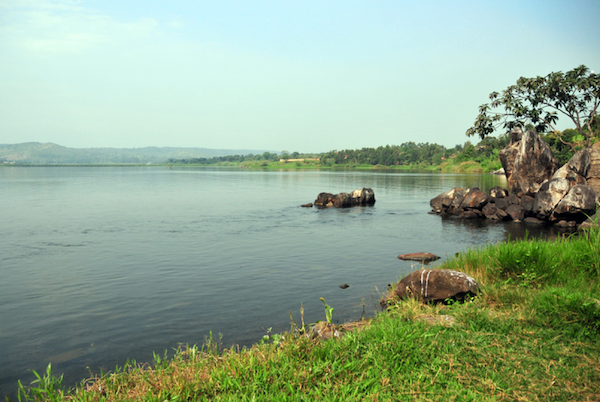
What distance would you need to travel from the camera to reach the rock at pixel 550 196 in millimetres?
34719

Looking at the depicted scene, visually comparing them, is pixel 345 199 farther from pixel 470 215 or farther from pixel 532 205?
pixel 532 205

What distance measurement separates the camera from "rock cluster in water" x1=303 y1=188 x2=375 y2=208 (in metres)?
50.3

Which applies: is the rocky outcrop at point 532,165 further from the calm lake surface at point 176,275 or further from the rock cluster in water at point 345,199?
the rock cluster in water at point 345,199

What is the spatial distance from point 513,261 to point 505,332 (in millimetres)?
4870

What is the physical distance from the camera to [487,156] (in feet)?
548

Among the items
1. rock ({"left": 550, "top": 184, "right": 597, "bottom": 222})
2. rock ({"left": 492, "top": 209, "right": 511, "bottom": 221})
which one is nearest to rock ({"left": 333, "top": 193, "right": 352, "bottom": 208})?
rock ({"left": 492, "top": 209, "right": 511, "bottom": 221})

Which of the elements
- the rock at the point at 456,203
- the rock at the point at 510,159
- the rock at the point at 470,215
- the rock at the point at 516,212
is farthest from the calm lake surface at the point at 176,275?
the rock at the point at 510,159

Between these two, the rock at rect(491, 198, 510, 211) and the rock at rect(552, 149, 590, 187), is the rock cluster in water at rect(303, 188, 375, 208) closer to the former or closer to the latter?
the rock at rect(491, 198, 510, 211)

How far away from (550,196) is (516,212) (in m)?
3.96

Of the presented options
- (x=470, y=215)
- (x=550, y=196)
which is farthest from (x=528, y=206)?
(x=470, y=215)

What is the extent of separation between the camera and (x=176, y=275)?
767 inches

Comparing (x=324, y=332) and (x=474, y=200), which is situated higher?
(x=474, y=200)

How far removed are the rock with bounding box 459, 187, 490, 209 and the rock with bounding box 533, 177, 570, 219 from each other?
561 cm

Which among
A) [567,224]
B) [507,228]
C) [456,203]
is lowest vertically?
[507,228]
